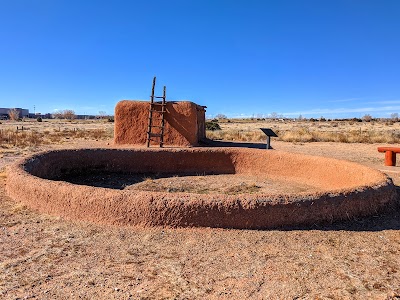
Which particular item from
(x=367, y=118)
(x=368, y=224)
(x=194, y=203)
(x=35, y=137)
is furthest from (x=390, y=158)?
(x=367, y=118)

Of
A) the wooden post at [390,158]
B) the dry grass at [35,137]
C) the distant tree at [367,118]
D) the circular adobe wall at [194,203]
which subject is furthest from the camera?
the distant tree at [367,118]

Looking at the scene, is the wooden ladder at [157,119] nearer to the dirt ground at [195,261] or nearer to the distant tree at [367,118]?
the dirt ground at [195,261]

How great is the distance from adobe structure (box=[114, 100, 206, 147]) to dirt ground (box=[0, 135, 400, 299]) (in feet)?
29.0

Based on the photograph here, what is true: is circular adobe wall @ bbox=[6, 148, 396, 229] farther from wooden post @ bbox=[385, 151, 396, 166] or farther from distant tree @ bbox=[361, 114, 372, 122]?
distant tree @ bbox=[361, 114, 372, 122]

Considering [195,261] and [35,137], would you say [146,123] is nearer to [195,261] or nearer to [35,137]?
[35,137]

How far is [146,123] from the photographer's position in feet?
44.5

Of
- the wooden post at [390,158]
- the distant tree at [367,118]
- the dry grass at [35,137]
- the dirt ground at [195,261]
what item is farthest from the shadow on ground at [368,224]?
the distant tree at [367,118]

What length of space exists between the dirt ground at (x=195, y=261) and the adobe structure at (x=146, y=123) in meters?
8.85

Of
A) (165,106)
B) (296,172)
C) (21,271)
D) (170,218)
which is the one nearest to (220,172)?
(296,172)

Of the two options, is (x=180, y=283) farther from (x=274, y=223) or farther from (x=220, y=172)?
(x=220, y=172)

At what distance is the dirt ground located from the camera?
3.01m

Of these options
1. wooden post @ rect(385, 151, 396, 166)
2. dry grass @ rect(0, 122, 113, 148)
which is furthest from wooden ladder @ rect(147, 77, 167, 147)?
wooden post @ rect(385, 151, 396, 166)

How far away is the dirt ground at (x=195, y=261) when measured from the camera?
9.86 feet

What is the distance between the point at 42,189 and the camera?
4.93 m
